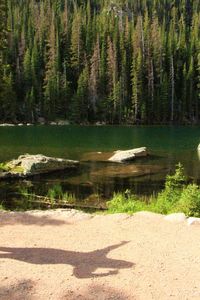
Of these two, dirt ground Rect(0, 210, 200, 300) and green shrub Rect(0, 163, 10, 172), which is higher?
dirt ground Rect(0, 210, 200, 300)

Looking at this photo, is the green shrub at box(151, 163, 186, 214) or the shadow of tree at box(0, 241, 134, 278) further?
the green shrub at box(151, 163, 186, 214)

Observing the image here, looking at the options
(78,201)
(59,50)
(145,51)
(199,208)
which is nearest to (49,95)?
(59,50)

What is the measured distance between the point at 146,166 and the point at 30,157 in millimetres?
8239

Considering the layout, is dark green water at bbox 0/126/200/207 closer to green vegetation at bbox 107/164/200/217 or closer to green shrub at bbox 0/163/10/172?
green shrub at bbox 0/163/10/172

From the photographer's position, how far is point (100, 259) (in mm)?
10031

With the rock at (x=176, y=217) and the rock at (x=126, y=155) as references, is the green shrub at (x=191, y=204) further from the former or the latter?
the rock at (x=126, y=155)

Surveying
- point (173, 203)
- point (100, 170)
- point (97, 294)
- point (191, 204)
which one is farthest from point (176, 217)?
point (100, 170)

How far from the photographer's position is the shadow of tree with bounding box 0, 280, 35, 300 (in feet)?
26.6

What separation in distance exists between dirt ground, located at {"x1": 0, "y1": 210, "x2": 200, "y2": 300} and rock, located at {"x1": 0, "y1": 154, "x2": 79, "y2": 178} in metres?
13.6

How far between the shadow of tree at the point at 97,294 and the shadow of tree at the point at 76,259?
0.62 metres

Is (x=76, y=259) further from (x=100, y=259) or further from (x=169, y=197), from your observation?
(x=169, y=197)

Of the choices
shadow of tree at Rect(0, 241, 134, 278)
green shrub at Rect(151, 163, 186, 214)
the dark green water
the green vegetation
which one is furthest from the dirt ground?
the dark green water

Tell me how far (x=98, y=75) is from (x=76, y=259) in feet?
324

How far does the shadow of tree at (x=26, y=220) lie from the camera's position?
1384cm
